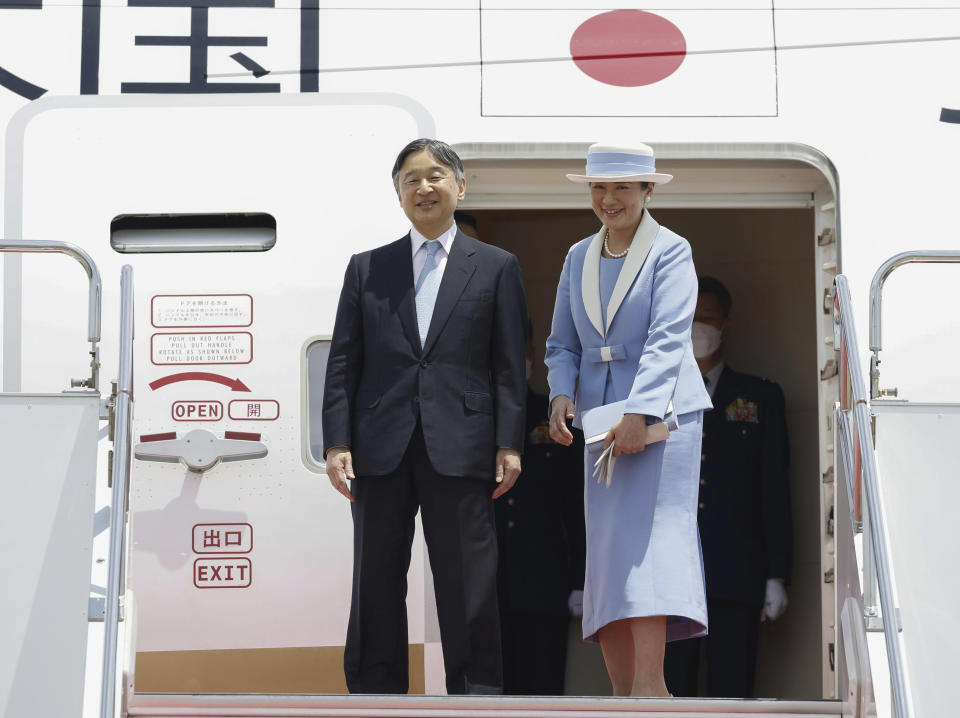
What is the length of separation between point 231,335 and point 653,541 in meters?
1.53

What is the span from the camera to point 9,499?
3.38 meters

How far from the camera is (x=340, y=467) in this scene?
3.75 meters

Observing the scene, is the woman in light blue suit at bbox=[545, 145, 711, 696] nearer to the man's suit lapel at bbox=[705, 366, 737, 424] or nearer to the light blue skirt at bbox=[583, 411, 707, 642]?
the light blue skirt at bbox=[583, 411, 707, 642]

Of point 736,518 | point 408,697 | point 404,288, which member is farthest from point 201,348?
point 736,518

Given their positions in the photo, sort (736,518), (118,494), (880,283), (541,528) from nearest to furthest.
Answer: (118,494) < (880,283) < (736,518) < (541,528)

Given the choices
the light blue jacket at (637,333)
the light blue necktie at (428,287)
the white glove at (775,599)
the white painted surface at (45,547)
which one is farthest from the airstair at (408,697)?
the white glove at (775,599)

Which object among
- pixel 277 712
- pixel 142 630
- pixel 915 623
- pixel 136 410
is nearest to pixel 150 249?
pixel 136 410

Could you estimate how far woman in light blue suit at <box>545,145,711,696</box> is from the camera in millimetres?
3643

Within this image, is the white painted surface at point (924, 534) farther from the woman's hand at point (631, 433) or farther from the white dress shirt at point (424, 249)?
the white dress shirt at point (424, 249)

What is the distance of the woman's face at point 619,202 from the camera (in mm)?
3791

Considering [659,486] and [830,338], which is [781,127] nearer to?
[830,338]

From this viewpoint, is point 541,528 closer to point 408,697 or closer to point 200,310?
point 200,310

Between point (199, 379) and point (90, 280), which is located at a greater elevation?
point (90, 280)

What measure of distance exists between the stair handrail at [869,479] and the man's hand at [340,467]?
1.30 metres
